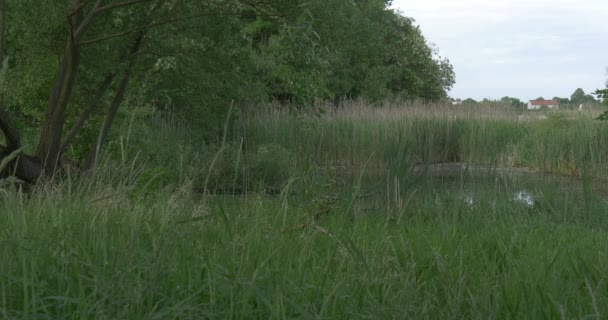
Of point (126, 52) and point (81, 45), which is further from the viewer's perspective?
point (126, 52)

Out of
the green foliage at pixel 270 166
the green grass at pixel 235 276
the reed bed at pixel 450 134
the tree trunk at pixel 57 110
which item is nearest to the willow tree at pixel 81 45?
the tree trunk at pixel 57 110

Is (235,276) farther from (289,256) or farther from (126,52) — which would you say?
(126,52)

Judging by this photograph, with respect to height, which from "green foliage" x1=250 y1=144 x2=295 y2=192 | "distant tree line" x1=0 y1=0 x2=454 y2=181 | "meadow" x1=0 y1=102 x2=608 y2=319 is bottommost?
"green foliage" x1=250 y1=144 x2=295 y2=192

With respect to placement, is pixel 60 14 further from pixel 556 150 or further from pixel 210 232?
pixel 556 150

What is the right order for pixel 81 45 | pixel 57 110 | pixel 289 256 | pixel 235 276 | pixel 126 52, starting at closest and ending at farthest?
pixel 235 276, pixel 289 256, pixel 57 110, pixel 81 45, pixel 126 52

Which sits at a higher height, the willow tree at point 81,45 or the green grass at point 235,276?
the willow tree at point 81,45

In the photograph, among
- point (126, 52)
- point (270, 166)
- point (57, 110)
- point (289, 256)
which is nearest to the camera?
point (289, 256)

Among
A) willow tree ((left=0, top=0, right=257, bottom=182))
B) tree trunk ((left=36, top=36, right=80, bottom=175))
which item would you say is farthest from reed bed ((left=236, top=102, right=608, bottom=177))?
tree trunk ((left=36, top=36, right=80, bottom=175))

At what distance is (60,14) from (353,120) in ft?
26.3

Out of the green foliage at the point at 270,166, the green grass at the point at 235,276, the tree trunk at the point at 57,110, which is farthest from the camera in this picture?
the green foliage at the point at 270,166

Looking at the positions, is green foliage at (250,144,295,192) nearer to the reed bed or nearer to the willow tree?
the reed bed

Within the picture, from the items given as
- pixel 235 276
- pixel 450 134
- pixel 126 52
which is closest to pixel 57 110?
pixel 126 52

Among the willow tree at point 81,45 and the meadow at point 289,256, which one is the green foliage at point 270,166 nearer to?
the willow tree at point 81,45

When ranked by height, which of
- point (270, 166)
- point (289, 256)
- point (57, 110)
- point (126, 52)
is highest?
point (126, 52)
